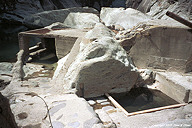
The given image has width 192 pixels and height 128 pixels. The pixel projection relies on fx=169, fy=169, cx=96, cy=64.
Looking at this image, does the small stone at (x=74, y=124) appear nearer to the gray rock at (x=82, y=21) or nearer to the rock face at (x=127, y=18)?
the rock face at (x=127, y=18)

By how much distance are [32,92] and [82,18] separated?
814 cm

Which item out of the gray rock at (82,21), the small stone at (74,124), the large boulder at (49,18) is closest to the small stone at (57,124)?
the small stone at (74,124)

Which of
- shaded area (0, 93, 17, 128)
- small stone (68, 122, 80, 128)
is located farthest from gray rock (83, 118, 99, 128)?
shaded area (0, 93, 17, 128)

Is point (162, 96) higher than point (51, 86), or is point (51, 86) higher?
point (51, 86)

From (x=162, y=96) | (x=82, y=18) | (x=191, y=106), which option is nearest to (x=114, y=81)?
(x=162, y=96)

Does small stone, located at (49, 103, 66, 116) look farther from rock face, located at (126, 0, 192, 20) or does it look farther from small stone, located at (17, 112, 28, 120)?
rock face, located at (126, 0, 192, 20)

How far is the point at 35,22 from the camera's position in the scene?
13.9m

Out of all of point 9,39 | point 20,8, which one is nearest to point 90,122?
point 9,39

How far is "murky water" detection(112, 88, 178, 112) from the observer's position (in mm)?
4704

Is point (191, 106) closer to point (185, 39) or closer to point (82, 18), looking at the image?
point (185, 39)

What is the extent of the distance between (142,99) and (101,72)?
61.6 inches

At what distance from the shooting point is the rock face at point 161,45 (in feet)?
16.8

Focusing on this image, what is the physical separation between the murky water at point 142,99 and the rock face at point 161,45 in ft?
3.03

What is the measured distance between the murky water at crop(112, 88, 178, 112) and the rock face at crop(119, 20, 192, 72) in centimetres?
92
